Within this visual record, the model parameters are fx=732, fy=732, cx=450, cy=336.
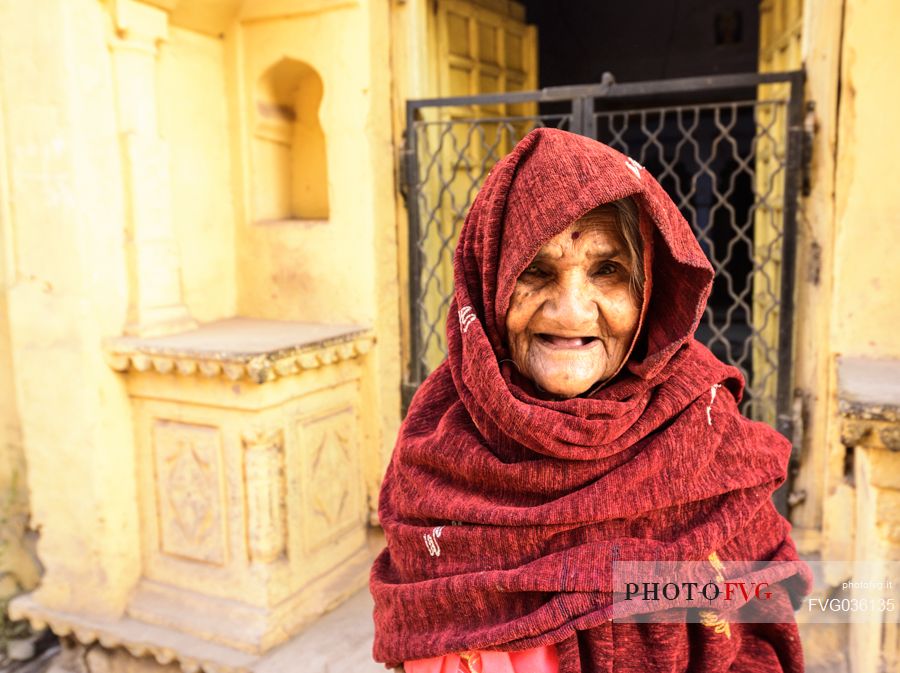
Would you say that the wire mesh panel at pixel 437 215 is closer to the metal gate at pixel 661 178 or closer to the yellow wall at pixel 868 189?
the metal gate at pixel 661 178

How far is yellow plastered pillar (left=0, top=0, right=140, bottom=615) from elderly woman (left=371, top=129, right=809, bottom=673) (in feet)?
7.16

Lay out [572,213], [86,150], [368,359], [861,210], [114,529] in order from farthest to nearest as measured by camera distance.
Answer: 1. [368,359]
2. [114,529]
3. [86,150]
4. [861,210]
5. [572,213]

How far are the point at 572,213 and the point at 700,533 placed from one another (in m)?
0.52

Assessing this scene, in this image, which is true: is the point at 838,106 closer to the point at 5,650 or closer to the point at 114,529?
the point at 114,529

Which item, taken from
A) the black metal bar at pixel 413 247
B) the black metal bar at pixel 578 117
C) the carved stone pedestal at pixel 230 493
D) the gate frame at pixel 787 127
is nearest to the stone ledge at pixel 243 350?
the carved stone pedestal at pixel 230 493

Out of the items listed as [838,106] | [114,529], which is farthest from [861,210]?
[114,529]

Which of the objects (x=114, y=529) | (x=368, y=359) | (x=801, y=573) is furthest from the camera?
(x=368, y=359)

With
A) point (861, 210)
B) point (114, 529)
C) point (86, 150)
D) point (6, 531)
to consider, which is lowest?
point (6, 531)

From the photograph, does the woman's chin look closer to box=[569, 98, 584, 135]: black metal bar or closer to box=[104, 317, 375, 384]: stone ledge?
box=[104, 317, 375, 384]: stone ledge

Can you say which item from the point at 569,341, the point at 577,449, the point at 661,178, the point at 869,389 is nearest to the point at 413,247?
the point at 661,178

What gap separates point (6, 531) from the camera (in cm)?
365

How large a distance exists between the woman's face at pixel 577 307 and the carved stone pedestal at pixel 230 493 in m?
1.74

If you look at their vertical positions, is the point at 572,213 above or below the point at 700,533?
above

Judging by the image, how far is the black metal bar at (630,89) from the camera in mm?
2783
